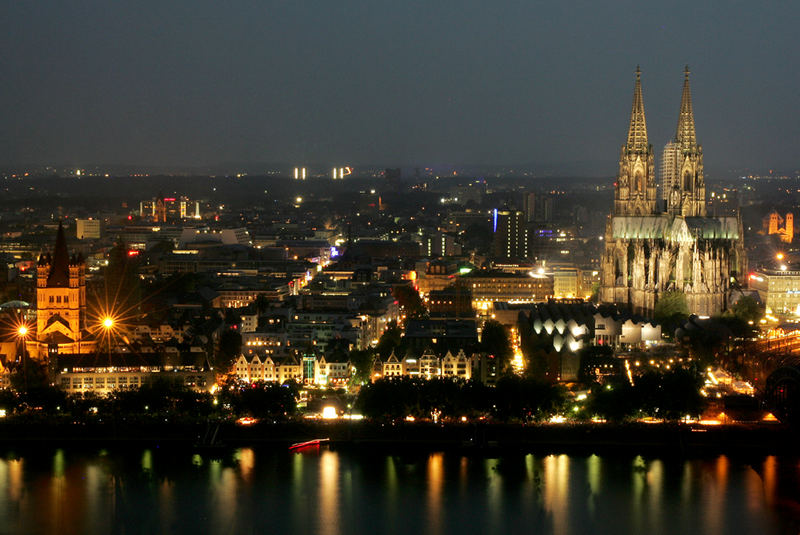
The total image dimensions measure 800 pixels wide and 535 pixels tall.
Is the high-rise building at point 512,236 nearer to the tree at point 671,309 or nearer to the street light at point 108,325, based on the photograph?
the tree at point 671,309

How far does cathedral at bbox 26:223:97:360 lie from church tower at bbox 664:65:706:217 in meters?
14.4

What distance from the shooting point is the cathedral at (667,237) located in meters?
28.3

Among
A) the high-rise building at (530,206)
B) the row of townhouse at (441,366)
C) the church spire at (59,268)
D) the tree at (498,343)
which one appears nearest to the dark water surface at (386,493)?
the row of townhouse at (441,366)

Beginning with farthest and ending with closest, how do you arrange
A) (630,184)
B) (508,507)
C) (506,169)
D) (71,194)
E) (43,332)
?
(506,169) → (71,194) → (630,184) → (43,332) → (508,507)

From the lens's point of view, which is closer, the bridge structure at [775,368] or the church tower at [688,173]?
the bridge structure at [775,368]

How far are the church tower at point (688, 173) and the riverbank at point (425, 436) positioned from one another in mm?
11760

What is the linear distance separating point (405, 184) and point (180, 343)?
258 feet

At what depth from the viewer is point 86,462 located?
18516mm

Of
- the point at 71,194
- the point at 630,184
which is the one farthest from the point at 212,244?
the point at 71,194

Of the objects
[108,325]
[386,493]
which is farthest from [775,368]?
[108,325]

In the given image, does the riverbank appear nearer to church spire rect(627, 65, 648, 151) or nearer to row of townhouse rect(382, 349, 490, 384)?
row of townhouse rect(382, 349, 490, 384)

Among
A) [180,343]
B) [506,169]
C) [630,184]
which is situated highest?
[506,169]

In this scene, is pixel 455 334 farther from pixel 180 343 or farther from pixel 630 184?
pixel 630 184

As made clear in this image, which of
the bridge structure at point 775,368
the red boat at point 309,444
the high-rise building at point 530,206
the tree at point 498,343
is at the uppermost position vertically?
the high-rise building at point 530,206
